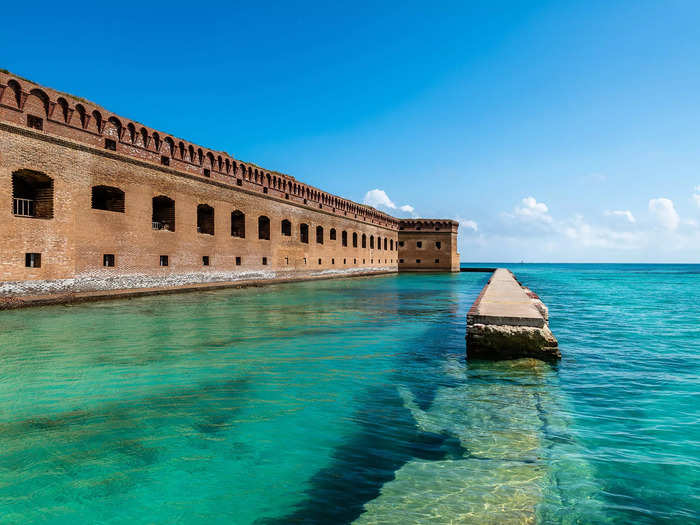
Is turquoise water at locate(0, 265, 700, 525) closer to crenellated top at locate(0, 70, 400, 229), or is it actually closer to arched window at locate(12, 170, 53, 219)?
arched window at locate(12, 170, 53, 219)

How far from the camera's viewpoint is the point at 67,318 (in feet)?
31.3

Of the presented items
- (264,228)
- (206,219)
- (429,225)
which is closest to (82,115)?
(206,219)

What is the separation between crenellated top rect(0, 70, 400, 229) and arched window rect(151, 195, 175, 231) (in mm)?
1411

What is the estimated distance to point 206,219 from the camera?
64.1 ft

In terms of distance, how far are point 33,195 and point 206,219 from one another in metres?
7.29

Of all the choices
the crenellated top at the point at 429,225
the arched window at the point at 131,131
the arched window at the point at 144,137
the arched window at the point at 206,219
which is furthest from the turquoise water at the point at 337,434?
the crenellated top at the point at 429,225

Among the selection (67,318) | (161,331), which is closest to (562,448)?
(161,331)

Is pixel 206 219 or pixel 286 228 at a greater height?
pixel 286 228

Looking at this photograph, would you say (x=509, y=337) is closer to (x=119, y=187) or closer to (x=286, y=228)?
(x=119, y=187)

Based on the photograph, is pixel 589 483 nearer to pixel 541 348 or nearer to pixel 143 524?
pixel 143 524

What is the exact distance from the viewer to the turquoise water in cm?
242

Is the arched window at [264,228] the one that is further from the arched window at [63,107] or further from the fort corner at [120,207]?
the arched window at [63,107]

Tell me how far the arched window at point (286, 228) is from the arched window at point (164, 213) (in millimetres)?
8847

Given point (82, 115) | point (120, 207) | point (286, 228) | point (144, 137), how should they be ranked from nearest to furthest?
1. point (82, 115)
2. point (120, 207)
3. point (144, 137)
4. point (286, 228)
